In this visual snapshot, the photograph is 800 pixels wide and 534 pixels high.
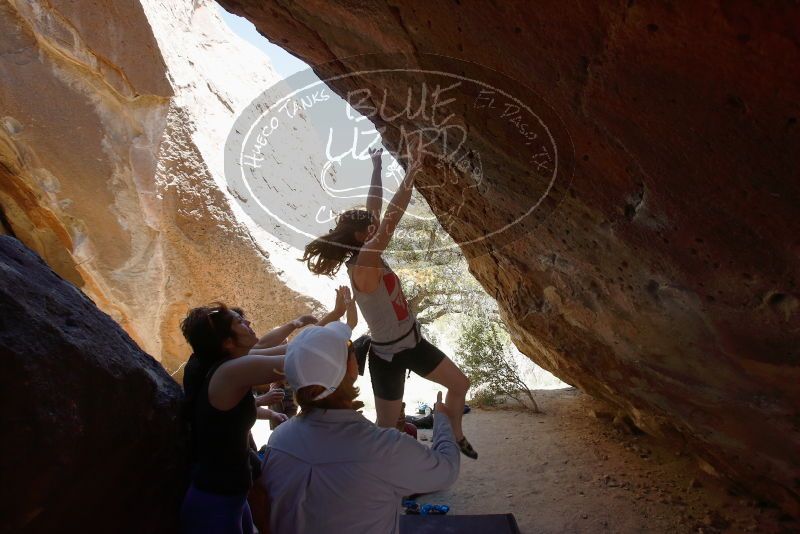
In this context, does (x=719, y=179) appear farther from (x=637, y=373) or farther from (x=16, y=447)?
(x=16, y=447)

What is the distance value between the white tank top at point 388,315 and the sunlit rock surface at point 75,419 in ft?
3.45

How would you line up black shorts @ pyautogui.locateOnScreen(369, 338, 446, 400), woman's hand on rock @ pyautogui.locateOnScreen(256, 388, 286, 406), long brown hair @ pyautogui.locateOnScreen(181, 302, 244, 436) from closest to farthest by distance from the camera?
long brown hair @ pyautogui.locateOnScreen(181, 302, 244, 436) < black shorts @ pyautogui.locateOnScreen(369, 338, 446, 400) < woman's hand on rock @ pyautogui.locateOnScreen(256, 388, 286, 406)

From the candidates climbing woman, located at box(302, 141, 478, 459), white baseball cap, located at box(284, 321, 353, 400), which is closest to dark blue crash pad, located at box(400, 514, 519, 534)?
climbing woman, located at box(302, 141, 478, 459)

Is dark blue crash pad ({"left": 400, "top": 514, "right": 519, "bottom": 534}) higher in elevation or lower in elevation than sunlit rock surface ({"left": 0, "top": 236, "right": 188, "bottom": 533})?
Answer: lower

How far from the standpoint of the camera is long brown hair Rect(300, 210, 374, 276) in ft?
8.75

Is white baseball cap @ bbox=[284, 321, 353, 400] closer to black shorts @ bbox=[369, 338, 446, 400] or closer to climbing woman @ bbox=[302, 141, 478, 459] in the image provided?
climbing woman @ bbox=[302, 141, 478, 459]

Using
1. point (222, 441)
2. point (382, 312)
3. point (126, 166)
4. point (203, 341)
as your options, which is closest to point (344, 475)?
point (222, 441)

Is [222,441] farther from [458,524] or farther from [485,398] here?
[485,398]

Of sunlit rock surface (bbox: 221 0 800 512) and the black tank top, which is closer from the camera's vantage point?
sunlit rock surface (bbox: 221 0 800 512)

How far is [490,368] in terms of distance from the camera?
697 cm

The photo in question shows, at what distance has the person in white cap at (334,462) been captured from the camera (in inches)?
63.8

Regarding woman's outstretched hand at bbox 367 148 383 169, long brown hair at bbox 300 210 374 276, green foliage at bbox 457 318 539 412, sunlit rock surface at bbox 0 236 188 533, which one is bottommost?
green foliage at bbox 457 318 539 412

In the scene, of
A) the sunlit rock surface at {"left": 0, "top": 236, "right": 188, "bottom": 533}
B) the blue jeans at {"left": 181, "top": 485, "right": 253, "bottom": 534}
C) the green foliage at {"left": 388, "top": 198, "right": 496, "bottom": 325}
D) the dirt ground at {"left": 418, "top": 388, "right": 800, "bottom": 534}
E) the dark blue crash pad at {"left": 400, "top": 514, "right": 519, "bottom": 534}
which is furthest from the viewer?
the green foliage at {"left": 388, "top": 198, "right": 496, "bottom": 325}

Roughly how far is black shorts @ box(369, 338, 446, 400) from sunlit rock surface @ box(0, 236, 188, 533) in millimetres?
1120
